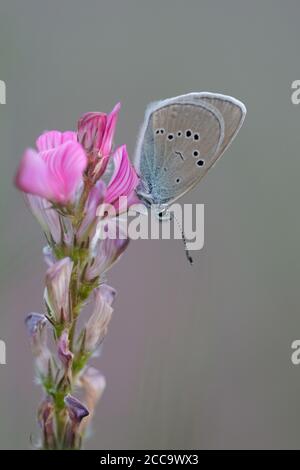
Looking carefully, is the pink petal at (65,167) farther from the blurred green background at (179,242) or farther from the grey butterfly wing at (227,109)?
the blurred green background at (179,242)

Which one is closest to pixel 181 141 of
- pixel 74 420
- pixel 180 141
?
pixel 180 141

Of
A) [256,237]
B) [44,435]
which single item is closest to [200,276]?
[44,435]

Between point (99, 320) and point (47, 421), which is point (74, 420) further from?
point (99, 320)

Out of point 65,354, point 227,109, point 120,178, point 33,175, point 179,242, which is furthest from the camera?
point 179,242

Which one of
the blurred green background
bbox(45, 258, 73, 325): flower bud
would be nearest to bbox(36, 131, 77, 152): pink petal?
bbox(45, 258, 73, 325): flower bud

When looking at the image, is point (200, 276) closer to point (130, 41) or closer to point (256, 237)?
point (256, 237)

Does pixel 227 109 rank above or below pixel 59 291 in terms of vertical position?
above

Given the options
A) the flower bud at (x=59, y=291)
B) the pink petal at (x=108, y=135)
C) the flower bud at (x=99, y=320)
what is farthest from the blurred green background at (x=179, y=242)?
the pink petal at (x=108, y=135)
